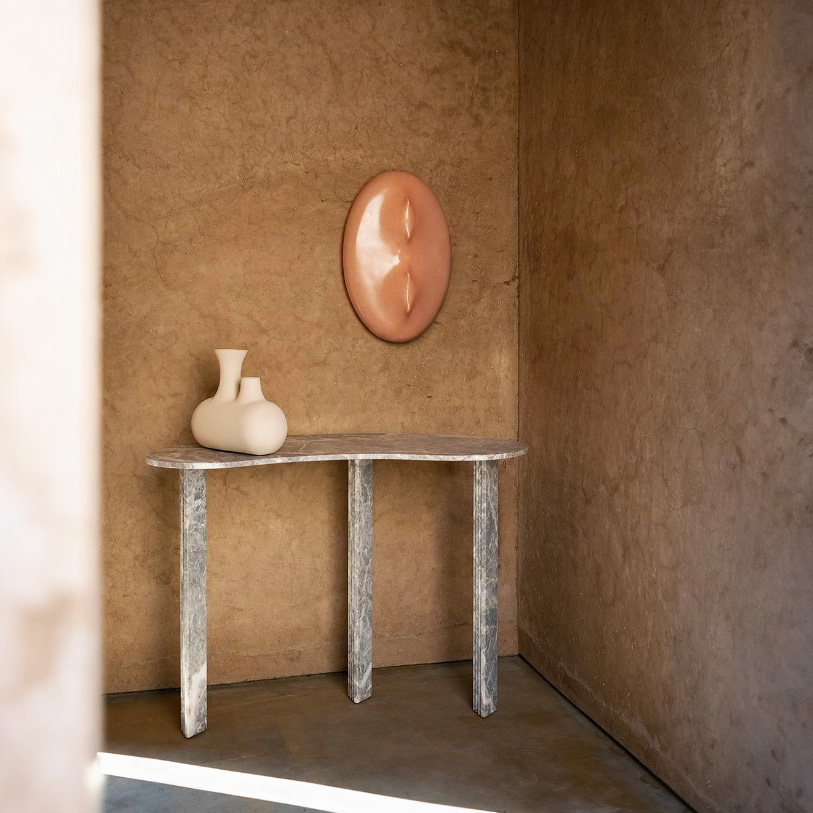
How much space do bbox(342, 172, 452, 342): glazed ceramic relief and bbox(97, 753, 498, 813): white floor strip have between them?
5.31 feet

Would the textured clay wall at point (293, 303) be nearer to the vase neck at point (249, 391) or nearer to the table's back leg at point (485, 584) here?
the vase neck at point (249, 391)

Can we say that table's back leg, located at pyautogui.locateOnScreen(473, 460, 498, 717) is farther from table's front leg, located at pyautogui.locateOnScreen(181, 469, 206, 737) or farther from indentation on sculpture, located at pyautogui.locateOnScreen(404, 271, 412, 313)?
table's front leg, located at pyautogui.locateOnScreen(181, 469, 206, 737)

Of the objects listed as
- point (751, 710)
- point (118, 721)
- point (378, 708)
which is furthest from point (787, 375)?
point (118, 721)

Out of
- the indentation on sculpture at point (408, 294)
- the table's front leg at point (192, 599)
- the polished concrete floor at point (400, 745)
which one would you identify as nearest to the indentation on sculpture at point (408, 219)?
the indentation on sculpture at point (408, 294)

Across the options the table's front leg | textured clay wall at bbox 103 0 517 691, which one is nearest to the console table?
the table's front leg

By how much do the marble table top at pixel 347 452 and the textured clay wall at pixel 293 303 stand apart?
283 millimetres

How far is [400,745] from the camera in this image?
8.11ft

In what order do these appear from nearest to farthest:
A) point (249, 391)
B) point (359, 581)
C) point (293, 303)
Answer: point (249, 391) → point (359, 581) → point (293, 303)

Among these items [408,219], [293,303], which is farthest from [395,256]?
[293,303]

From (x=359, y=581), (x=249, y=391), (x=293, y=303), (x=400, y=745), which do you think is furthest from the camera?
(x=293, y=303)

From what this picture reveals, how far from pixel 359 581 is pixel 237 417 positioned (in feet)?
2.47

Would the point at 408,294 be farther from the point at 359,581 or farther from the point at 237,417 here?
the point at 359,581

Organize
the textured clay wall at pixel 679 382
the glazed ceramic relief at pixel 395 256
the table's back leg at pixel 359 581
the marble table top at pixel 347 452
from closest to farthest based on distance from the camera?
the textured clay wall at pixel 679 382 < the marble table top at pixel 347 452 < the table's back leg at pixel 359 581 < the glazed ceramic relief at pixel 395 256

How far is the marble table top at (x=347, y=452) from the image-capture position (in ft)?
7.89
